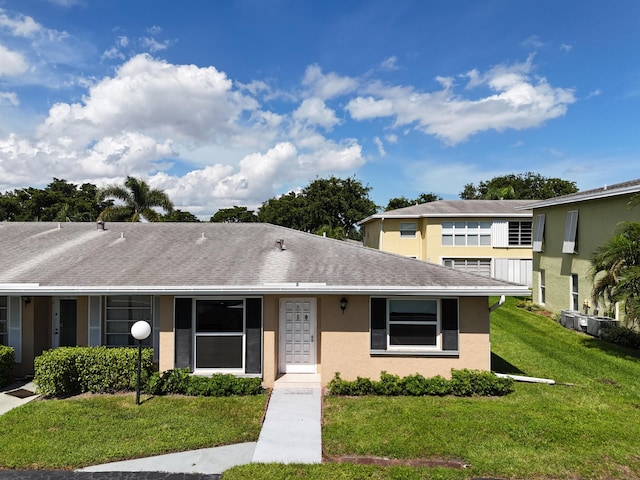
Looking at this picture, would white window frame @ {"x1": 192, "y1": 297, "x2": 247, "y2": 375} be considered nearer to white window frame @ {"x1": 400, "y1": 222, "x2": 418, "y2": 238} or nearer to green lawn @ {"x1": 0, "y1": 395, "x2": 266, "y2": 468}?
green lawn @ {"x1": 0, "y1": 395, "x2": 266, "y2": 468}

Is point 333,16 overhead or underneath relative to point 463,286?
overhead

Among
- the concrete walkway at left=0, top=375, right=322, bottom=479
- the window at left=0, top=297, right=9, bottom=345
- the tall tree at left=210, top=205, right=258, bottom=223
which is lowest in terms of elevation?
the concrete walkway at left=0, top=375, right=322, bottom=479

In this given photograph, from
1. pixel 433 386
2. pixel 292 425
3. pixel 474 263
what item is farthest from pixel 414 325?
pixel 474 263

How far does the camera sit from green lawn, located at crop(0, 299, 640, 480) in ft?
19.7

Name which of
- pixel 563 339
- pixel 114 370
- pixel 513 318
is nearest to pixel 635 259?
pixel 563 339

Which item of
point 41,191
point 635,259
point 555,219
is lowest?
point 635,259

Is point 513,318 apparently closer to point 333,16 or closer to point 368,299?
point 368,299

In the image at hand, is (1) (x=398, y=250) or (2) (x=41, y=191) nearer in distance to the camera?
(1) (x=398, y=250)

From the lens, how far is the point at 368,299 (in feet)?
31.9

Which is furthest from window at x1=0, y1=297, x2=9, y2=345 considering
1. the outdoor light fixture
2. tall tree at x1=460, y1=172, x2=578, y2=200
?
tall tree at x1=460, y1=172, x2=578, y2=200

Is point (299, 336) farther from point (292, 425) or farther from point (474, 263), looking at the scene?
point (474, 263)

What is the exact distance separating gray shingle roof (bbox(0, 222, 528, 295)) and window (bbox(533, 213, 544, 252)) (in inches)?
517

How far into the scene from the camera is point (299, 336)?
34.5 ft

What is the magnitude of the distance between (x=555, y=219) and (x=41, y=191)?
2352 inches
